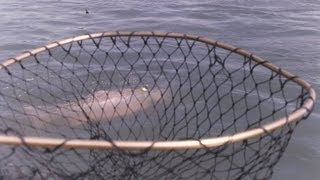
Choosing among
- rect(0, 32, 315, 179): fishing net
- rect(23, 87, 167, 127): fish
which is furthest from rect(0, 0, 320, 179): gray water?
rect(23, 87, 167, 127): fish

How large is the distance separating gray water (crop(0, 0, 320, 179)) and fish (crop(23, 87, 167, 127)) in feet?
8.77

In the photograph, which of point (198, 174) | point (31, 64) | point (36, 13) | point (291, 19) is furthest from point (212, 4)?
point (198, 174)

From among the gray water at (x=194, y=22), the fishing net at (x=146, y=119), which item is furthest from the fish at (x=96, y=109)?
the gray water at (x=194, y=22)

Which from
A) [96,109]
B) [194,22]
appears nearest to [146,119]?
[96,109]

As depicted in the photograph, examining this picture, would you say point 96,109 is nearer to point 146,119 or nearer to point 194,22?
point 146,119

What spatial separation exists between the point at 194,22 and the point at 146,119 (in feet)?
17.5

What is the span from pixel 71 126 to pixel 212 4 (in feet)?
24.6

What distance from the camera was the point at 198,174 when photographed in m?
5.42

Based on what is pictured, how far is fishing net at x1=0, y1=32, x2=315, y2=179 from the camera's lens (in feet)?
12.5

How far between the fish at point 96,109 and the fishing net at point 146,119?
0.6 inches

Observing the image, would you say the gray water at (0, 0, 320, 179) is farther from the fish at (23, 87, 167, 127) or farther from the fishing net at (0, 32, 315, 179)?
the fish at (23, 87, 167, 127)

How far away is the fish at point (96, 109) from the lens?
6.53 metres

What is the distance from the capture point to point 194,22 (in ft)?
37.9

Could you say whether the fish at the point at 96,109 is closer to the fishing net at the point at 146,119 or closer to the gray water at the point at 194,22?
the fishing net at the point at 146,119
